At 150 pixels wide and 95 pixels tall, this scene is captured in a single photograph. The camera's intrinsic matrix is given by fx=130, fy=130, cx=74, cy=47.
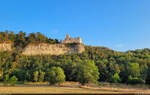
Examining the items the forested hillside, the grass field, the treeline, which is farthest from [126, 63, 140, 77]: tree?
the treeline

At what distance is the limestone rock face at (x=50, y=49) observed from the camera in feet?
247

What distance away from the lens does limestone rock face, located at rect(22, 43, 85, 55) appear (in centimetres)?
7541

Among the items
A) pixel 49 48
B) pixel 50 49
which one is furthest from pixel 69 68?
pixel 49 48

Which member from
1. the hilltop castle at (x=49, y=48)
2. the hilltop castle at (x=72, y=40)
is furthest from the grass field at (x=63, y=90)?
the hilltop castle at (x=72, y=40)

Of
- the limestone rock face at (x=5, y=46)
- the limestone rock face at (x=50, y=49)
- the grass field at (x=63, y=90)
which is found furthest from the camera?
the limestone rock face at (x=50, y=49)

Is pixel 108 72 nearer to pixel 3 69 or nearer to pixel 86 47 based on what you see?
pixel 86 47

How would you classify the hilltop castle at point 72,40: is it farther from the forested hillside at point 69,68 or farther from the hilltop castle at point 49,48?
the forested hillside at point 69,68

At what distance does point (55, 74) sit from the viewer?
36719 millimetres

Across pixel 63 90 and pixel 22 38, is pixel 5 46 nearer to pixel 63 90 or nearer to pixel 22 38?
pixel 22 38

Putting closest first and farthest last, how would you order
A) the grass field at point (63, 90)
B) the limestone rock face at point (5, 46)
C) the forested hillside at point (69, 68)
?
the grass field at point (63, 90) < the forested hillside at point (69, 68) < the limestone rock face at point (5, 46)

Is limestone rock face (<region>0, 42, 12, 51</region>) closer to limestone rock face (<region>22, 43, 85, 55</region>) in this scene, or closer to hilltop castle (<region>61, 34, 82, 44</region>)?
limestone rock face (<region>22, 43, 85, 55</region>)

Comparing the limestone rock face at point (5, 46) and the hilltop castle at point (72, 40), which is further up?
the hilltop castle at point (72, 40)

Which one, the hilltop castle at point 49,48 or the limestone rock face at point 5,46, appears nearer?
the limestone rock face at point 5,46

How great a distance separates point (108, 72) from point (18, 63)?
40.5 m
